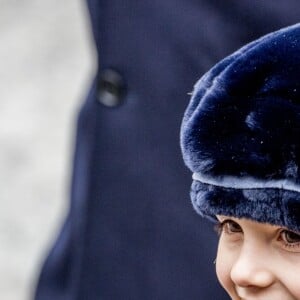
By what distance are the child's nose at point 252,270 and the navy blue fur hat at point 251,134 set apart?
43 mm

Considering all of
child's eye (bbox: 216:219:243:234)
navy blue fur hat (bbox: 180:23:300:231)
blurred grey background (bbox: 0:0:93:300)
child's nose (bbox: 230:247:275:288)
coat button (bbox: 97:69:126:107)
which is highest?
blurred grey background (bbox: 0:0:93:300)

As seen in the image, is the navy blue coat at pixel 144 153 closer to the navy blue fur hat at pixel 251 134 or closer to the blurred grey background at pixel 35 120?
the navy blue fur hat at pixel 251 134

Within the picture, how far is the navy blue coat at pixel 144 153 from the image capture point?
5.12ft

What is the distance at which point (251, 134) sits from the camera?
1.19 meters

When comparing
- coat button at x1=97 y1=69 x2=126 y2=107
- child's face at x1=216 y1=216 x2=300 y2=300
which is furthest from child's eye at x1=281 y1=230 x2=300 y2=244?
coat button at x1=97 y1=69 x2=126 y2=107

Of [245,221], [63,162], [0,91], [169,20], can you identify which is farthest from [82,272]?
[0,91]

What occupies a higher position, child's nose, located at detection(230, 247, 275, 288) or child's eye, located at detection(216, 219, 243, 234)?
child's eye, located at detection(216, 219, 243, 234)

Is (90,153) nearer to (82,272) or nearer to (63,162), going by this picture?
(82,272)

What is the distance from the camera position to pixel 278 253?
1.21m

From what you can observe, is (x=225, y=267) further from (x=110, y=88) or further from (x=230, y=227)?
(x=110, y=88)

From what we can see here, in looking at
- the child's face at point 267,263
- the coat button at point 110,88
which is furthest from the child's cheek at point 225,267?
the coat button at point 110,88

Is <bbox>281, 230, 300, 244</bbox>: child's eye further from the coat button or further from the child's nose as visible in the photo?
the coat button

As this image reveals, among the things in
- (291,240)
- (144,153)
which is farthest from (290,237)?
(144,153)

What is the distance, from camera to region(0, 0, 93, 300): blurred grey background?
9.95 ft
